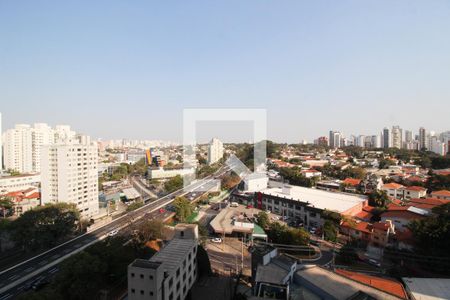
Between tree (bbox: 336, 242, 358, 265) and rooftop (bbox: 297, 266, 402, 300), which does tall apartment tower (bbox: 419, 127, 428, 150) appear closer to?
tree (bbox: 336, 242, 358, 265)

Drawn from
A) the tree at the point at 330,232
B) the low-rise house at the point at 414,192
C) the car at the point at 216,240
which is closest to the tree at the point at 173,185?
the car at the point at 216,240

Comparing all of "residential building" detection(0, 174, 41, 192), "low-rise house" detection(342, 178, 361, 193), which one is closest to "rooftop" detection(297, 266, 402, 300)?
"low-rise house" detection(342, 178, 361, 193)

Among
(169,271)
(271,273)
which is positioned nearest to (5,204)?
(169,271)

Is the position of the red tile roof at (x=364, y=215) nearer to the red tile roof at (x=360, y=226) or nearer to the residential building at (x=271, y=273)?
the red tile roof at (x=360, y=226)

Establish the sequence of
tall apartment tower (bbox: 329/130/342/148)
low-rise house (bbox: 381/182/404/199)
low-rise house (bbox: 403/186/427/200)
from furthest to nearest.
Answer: tall apartment tower (bbox: 329/130/342/148), low-rise house (bbox: 381/182/404/199), low-rise house (bbox: 403/186/427/200)

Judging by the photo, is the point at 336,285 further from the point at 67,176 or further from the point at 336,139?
the point at 336,139

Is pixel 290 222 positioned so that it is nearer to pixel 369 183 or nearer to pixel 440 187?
pixel 369 183

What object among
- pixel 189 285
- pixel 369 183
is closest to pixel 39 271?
pixel 189 285
